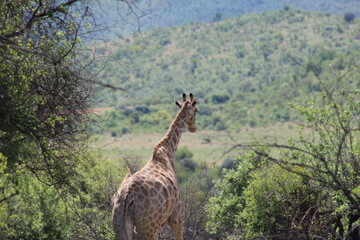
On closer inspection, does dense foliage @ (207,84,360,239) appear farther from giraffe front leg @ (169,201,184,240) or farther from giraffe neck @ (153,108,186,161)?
giraffe neck @ (153,108,186,161)

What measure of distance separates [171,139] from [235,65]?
137m

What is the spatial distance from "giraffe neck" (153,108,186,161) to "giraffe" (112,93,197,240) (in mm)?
314

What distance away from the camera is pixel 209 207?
15.1 metres

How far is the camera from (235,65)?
146 meters

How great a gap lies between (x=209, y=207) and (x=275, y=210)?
170 inches

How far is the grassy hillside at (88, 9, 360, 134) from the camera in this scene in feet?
366

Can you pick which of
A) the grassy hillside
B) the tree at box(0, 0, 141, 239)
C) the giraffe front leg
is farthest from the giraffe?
the grassy hillside

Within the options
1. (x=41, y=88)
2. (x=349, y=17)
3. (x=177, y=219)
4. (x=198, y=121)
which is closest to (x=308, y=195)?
(x=177, y=219)

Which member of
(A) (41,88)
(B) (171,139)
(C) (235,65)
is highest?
(C) (235,65)

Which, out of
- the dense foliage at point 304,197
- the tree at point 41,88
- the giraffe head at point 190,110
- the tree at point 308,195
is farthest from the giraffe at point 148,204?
the giraffe head at point 190,110

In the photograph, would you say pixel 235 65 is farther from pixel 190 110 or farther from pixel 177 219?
pixel 177 219

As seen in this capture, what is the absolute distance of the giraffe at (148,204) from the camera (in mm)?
8523

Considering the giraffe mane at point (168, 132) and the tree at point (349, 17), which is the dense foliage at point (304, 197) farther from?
the tree at point (349, 17)

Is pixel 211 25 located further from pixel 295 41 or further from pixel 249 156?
pixel 249 156
